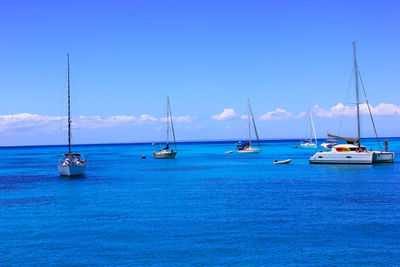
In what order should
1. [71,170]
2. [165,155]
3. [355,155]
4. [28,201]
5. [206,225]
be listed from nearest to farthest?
[206,225] → [28,201] → [71,170] → [355,155] → [165,155]

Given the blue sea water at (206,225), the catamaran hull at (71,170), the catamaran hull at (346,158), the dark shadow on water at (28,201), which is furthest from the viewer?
the catamaran hull at (346,158)

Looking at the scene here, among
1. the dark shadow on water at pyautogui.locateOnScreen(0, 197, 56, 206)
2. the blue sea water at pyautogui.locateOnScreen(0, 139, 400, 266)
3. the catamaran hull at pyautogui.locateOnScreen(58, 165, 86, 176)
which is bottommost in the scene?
the blue sea water at pyautogui.locateOnScreen(0, 139, 400, 266)

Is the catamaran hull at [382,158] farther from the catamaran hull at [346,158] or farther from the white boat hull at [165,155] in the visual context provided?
the white boat hull at [165,155]

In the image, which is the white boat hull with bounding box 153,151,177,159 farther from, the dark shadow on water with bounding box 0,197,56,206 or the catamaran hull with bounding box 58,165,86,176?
the dark shadow on water with bounding box 0,197,56,206

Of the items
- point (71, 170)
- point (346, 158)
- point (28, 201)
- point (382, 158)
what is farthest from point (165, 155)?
point (28, 201)

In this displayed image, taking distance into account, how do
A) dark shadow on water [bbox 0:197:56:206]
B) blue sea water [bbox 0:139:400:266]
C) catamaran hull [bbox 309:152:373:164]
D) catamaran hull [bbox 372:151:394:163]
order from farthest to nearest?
catamaran hull [bbox 372:151:394:163] < catamaran hull [bbox 309:152:373:164] < dark shadow on water [bbox 0:197:56:206] < blue sea water [bbox 0:139:400:266]

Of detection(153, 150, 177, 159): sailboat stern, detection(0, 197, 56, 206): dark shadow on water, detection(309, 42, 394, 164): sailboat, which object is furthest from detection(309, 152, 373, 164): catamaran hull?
detection(0, 197, 56, 206): dark shadow on water

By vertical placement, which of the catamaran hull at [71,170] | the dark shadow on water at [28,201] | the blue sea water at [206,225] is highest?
the catamaran hull at [71,170]

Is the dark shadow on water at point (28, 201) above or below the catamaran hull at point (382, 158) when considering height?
below

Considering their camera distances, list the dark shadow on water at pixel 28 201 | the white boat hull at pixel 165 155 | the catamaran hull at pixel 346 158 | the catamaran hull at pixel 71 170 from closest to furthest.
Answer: the dark shadow on water at pixel 28 201, the catamaran hull at pixel 71 170, the catamaran hull at pixel 346 158, the white boat hull at pixel 165 155

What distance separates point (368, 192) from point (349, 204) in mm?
8595

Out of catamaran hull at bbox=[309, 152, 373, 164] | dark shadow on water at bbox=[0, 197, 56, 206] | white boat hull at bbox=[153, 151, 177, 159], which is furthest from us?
white boat hull at bbox=[153, 151, 177, 159]

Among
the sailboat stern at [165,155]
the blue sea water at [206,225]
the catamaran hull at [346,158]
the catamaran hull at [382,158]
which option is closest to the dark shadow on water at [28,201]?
the blue sea water at [206,225]

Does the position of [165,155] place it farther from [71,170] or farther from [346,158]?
[346,158]
